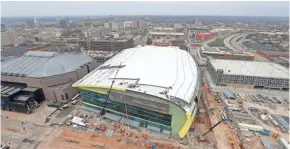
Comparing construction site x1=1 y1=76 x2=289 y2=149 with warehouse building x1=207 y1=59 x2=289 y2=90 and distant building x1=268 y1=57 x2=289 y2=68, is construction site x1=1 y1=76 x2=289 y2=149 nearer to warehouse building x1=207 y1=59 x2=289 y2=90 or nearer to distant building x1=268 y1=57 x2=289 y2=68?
warehouse building x1=207 y1=59 x2=289 y2=90

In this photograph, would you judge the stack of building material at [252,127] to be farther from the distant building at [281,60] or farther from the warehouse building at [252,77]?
the distant building at [281,60]

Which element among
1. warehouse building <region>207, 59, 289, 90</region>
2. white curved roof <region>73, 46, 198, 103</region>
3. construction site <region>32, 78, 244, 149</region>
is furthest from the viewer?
warehouse building <region>207, 59, 289, 90</region>

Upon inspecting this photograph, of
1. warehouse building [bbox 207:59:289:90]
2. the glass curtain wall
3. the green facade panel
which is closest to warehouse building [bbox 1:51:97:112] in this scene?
the green facade panel

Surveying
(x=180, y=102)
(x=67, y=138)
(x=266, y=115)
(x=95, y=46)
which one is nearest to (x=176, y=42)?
(x=95, y=46)

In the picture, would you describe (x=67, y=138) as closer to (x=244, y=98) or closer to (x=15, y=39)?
(x=244, y=98)

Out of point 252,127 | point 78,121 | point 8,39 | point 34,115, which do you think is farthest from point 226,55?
point 8,39

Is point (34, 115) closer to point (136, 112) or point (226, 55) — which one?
point (136, 112)
